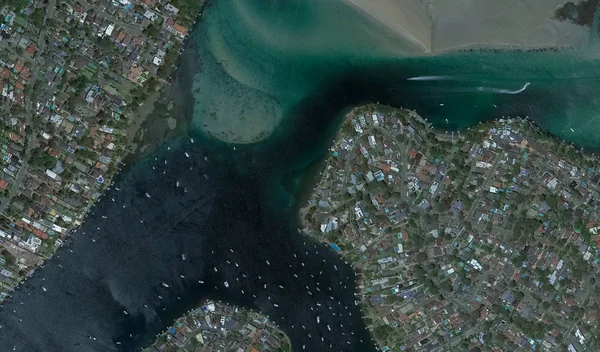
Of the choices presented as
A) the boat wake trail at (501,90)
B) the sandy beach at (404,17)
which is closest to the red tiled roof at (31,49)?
the sandy beach at (404,17)

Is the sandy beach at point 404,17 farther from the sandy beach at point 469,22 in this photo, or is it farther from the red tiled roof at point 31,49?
the red tiled roof at point 31,49

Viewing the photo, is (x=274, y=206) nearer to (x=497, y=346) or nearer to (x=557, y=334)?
(x=497, y=346)

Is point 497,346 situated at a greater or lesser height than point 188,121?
lesser

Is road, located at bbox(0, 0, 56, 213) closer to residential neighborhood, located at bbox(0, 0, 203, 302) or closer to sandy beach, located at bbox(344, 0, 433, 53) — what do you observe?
residential neighborhood, located at bbox(0, 0, 203, 302)

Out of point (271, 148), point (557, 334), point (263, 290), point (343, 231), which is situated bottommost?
point (557, 334)

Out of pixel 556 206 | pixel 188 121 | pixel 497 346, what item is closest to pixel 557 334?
pixel 497 346

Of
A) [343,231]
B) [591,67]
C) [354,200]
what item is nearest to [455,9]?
[591,67]

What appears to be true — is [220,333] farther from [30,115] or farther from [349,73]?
[349,73]
